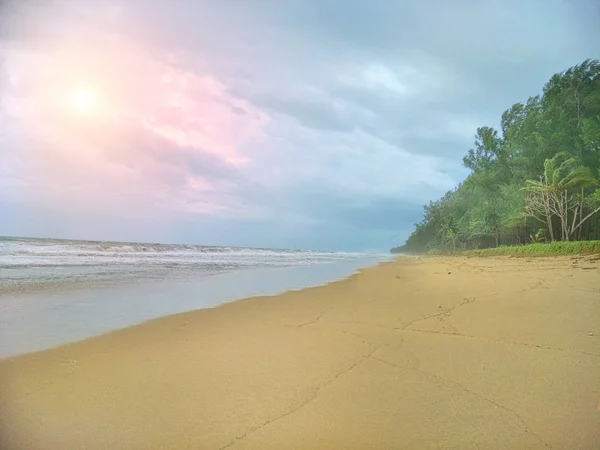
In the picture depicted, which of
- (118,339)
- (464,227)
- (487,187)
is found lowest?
(118,339)

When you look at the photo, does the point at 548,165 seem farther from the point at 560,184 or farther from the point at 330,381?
the point at 330,381

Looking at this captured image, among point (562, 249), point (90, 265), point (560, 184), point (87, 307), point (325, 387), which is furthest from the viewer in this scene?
point (560, 184)

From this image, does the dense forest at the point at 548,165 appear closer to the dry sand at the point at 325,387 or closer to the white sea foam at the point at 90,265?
the dry sand at the point at 325,387

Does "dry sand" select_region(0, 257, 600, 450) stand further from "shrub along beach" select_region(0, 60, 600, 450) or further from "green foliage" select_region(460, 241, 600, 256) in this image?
"green foliage" select_region(460, 241, 600, 256)

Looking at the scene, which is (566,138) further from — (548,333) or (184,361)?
(184,361)

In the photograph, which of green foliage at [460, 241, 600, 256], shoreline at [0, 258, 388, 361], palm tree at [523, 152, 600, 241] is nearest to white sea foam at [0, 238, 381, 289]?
shoreline at [0, 258, 388, 361]

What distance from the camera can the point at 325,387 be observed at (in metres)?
2.52

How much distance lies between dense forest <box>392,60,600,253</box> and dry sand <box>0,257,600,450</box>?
3.02 metres

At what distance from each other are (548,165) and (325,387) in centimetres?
2198

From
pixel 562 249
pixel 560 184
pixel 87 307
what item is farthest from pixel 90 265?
pixel 560 184

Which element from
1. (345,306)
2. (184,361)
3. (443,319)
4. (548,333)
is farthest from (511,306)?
(184,361)

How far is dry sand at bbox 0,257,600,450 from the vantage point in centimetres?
188

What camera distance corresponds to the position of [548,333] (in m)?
3.51

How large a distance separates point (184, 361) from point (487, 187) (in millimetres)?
38880
